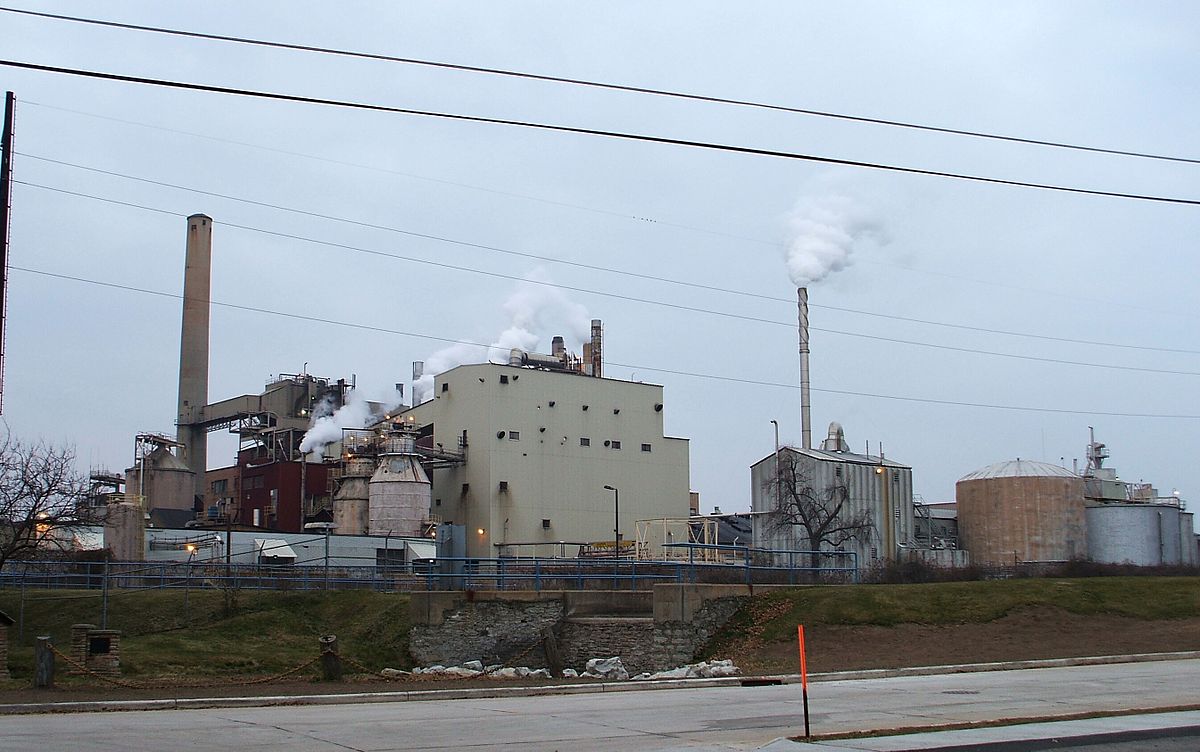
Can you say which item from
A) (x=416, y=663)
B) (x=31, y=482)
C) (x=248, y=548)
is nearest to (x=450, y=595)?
(x=416, y=663)

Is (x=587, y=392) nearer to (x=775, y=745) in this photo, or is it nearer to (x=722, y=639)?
(x=722, y=639)

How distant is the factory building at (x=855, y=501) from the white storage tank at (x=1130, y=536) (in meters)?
11.0

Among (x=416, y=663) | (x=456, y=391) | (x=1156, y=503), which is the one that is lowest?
(x=416, y=663)

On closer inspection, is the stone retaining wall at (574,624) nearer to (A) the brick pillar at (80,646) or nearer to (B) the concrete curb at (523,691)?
(B) the concrete curb at (523,691)

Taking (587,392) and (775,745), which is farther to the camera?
(587,392)

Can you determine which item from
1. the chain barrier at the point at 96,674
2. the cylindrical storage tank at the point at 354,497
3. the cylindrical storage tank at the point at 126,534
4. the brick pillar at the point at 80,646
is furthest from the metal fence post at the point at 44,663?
the cylindrical storage tank at the point at 354,497

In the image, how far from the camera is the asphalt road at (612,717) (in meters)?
14.7

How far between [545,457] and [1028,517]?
3245 cm

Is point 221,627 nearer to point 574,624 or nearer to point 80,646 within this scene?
point 80,646

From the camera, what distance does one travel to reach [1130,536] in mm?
67062

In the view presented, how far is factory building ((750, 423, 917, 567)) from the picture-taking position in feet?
208

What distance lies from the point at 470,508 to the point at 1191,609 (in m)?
54.9

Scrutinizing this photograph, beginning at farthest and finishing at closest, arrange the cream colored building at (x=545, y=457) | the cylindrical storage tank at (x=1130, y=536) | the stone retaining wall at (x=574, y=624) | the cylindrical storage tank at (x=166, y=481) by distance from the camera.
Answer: the cylindrical storage tank at (x=166, y=481)
the cream colored building at (x=545, y=457)
the cylindrical storage tank at (x=1130, y=536)
the stone retaining wall at (x=574, y=624)

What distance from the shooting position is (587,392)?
85188 millimetres
